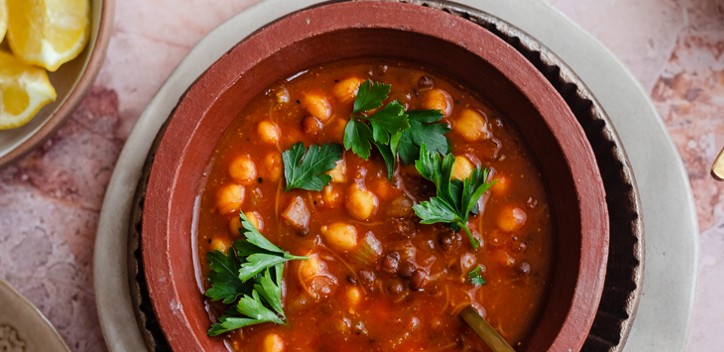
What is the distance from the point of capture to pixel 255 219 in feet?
8.25

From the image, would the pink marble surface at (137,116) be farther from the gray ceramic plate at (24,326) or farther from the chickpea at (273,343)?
the chickpea at (273,343)

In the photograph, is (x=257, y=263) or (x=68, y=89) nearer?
(x=257, y=263)

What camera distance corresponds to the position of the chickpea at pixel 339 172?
2521 millimetres

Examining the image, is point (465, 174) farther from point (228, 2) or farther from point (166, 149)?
point (228, 2)

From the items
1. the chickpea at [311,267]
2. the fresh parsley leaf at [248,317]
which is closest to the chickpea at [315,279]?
the chickpea at [311,267]

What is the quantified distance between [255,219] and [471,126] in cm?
69

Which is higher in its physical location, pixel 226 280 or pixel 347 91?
pixel 347 91

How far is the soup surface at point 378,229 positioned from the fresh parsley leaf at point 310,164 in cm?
3

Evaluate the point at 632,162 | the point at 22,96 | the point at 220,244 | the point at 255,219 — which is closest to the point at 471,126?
the point at 632,162

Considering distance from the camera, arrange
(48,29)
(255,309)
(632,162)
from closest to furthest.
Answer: (255,309), (632,162), (48,29)

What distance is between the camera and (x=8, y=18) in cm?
294

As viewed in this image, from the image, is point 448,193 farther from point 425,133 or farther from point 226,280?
Answer: point 226,280

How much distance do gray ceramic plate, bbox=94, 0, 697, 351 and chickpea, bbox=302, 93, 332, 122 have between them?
1.32 ft

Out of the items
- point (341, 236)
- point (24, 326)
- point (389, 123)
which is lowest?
point (24, 326)
